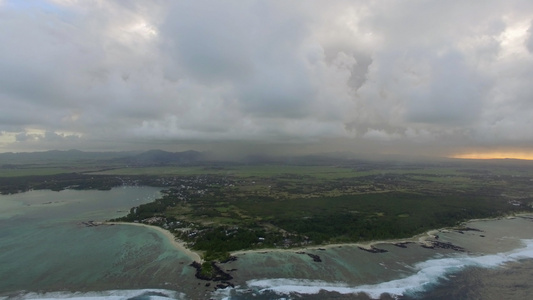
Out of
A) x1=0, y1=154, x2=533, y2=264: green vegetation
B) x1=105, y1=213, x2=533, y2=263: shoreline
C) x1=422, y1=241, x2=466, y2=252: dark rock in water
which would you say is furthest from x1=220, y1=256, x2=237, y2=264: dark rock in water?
x1=422, y1=241, x2=466, y2=252: dark rock in water

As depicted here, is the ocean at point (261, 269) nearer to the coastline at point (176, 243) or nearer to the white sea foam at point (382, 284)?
the white sea foam at point (382, 284)

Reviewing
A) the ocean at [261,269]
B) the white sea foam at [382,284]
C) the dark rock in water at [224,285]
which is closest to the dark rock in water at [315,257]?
the ocean at [261,269]

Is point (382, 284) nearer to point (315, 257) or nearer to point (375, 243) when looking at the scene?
point (315, 257)

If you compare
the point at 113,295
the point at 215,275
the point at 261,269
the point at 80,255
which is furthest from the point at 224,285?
the point at 80,255

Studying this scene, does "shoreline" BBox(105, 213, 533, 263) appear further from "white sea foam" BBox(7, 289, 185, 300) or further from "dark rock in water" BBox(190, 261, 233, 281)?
"white sea foam" BBox(7, 289, 185, 300)

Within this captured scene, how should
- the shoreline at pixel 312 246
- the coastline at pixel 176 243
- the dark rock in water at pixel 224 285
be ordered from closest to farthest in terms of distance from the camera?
the dark rock in water at pixel 224 285
the coastline at pixel 176 243
the shoreline at pixel 312 246

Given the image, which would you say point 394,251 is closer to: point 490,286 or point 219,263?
point 490,286
